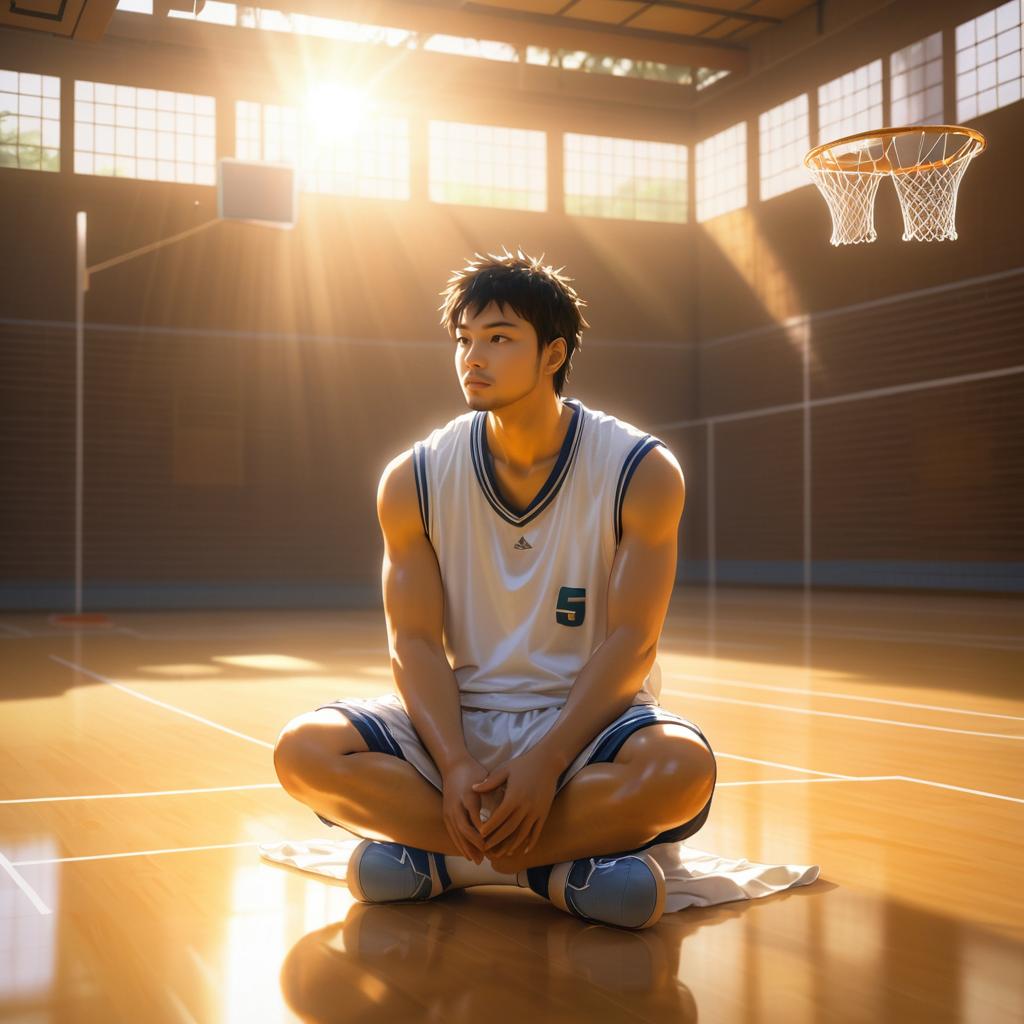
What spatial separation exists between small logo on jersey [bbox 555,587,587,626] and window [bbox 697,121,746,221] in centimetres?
1395

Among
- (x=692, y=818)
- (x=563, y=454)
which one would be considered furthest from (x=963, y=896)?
(x=563, y=454)

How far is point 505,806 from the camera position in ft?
6.66

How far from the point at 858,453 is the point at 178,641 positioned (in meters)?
7.57

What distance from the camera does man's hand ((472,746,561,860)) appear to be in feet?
6.71

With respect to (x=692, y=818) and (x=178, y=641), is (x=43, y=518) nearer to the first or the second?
(x=178, y=641)

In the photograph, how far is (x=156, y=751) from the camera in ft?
13.2

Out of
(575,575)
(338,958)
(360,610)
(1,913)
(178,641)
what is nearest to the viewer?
(338,958)

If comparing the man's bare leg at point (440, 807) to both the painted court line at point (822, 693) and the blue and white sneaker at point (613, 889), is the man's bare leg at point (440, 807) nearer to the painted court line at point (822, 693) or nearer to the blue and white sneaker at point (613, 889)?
the blue and white sneaker at point (613, 889)

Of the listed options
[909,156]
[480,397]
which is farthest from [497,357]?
[909,156]

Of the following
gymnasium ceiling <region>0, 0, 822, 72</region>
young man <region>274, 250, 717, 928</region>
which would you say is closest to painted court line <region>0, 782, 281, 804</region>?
young man <region>274, 250, 717, 928</region>

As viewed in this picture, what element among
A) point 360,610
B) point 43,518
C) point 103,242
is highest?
point 103,242

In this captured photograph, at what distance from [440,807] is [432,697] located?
7.4 inches

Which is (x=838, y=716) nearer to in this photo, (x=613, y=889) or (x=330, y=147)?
(x=613, y=889)

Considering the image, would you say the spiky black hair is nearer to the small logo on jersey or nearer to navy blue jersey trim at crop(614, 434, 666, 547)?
navy blue jersey trim at crop(614, 434, 666, 547)
